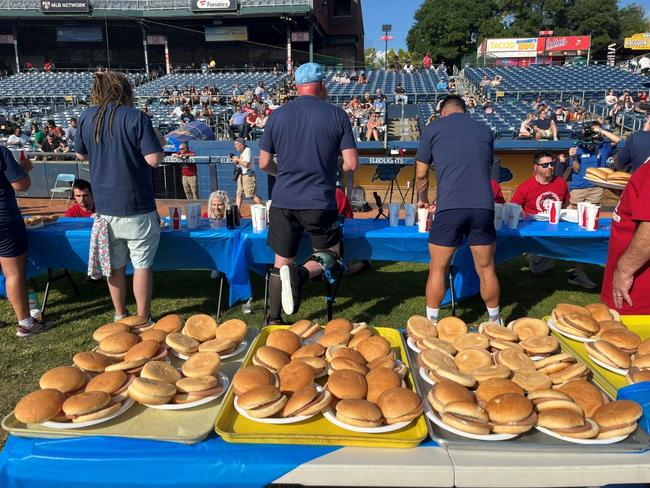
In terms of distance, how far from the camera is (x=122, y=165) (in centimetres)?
342

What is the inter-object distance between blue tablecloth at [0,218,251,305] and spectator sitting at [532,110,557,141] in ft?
35.9

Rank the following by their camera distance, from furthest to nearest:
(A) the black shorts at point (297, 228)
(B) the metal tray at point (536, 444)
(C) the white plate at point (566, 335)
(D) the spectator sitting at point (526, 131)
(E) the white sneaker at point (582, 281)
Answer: (D) the spectator sitting at point (526, 131), (E) the white sneaker at point (582, 281), (A) the black shorts at point (297, 228), (C) the white plate at point (566, 335), (B) the metal tray at point (536, 444)

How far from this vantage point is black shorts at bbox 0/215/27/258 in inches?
147

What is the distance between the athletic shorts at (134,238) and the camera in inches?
140

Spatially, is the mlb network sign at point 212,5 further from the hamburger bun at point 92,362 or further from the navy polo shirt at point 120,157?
the hamburger bun at point 92,362

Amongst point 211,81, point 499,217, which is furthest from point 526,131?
point 211,81

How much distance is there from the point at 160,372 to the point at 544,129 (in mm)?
13565

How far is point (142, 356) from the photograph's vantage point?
5.69 ft

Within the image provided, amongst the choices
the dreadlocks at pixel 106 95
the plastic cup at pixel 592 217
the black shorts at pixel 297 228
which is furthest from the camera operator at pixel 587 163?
the dreadlocks at pixel 106 95

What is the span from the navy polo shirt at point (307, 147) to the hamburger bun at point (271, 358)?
66.5 inches

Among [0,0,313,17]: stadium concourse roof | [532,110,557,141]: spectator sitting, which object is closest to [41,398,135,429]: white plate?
[532,110,557,141]: spectator sitting

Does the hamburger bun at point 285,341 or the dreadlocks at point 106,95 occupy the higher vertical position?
the dreadlocks at point 106,95

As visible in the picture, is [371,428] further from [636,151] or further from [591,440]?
[636,151]

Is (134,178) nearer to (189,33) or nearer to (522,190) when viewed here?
(522,190)
